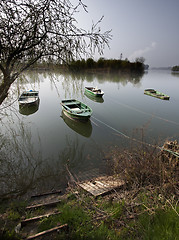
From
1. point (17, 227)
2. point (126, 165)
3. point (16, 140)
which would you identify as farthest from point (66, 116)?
point (17, 227)

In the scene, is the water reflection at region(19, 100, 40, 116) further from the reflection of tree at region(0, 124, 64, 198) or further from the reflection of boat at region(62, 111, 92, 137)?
the reflection of tree at region(0, 124, 64, 198)

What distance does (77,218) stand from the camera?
10.1 feet

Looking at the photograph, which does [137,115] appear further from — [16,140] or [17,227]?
[17,227]

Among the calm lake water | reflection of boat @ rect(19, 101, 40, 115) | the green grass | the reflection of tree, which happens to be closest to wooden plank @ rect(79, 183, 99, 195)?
the calm lake water

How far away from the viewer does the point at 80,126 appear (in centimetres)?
1171

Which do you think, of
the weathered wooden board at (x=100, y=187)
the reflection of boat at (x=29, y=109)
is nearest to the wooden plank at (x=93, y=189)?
the weathered wooden board at (x=100, y=187)

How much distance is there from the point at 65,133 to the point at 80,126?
62.4 inches

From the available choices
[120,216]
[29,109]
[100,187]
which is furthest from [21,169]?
[29,109]

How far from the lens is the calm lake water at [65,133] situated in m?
3.57

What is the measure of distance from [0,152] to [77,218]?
6.23 metres

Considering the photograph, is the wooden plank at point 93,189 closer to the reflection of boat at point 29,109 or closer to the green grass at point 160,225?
the green grass at point 160,225

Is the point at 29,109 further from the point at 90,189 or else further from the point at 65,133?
the point at 90,189

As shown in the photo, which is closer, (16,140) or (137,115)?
(16,140)

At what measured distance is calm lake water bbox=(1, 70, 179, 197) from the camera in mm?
3568
